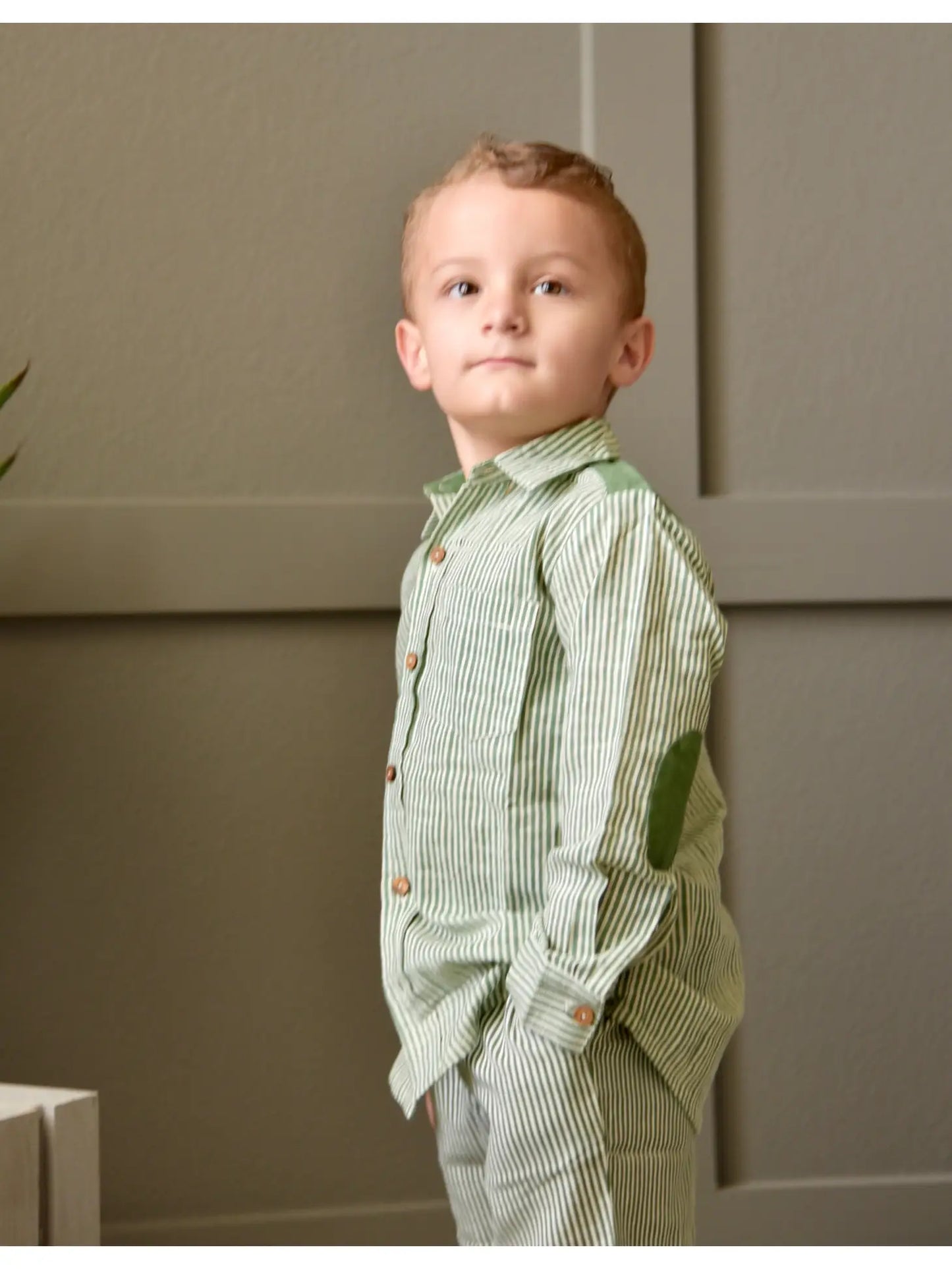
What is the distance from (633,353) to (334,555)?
0.52m

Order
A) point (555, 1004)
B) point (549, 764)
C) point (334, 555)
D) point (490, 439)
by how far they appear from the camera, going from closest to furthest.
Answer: point (555, 1004), point (549, 764), point (490, 439), point (334, 555)

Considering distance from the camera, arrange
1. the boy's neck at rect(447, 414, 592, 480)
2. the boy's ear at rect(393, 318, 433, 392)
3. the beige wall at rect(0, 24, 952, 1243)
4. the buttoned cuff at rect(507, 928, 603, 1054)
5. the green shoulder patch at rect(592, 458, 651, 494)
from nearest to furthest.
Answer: the buttoned cuff at rect(507, 928, 603, 1054) < the green shoulder patch at rect(592, 458, 651, 494) < the boy's neck at rect(447, 414, 592, 480) < the boy's ear at rect(393, 318, 433, 392) < the beige wall at rect(0, 24, 952, 1243)

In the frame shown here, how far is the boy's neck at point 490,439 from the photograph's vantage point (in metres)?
1.39

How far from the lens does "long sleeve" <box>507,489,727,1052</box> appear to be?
44.9 inches

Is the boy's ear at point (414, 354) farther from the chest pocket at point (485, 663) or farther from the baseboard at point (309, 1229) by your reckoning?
the baseboard at point (309, 1229)

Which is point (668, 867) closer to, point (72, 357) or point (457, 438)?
point (457, 438)

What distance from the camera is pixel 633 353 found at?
144cm

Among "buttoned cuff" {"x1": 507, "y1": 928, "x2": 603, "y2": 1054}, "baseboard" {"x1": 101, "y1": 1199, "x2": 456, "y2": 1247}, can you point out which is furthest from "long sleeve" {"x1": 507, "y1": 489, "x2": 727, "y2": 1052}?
"baseboard" {"x1": 101, "y1": 1199, "x2": 456, "y2": 1247}

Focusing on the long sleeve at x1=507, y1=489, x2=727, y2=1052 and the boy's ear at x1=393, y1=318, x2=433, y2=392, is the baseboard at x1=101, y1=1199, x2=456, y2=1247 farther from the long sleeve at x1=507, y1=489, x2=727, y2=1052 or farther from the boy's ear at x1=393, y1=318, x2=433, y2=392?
the boy's ear at x1=393, y1=318, x2=433, y2=392

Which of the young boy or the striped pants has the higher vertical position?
the young boy

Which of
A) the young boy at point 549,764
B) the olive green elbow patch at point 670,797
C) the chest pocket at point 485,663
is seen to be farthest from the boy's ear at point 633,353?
the olive green elbow patch at point 670,797

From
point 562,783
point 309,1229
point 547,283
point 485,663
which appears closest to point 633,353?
point 547,283

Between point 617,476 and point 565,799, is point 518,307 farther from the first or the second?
point 565,799

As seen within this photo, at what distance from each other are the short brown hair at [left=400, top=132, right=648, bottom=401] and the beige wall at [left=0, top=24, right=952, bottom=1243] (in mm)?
412
